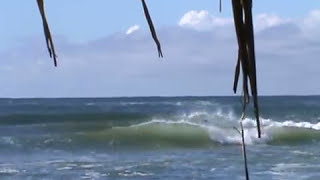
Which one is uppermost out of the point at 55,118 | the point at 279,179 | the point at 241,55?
the point at 241,55

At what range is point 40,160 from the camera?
15188 millimetres

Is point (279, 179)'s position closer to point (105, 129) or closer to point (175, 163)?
point (175, 163)

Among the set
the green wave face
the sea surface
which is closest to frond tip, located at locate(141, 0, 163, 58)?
the sea surface

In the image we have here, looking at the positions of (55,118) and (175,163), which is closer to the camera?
(175,163)

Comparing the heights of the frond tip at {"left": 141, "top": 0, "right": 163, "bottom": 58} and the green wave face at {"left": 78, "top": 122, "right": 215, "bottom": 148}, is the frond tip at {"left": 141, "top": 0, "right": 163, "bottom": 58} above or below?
above

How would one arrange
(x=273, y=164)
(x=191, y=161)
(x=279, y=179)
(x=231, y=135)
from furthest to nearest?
(x=231, y=135) < (x=191, y=161) < (x=273, y=164) < (x=279, y=179)

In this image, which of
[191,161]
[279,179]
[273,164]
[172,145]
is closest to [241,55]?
[279,179]

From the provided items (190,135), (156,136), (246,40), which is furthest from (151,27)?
(190,135)

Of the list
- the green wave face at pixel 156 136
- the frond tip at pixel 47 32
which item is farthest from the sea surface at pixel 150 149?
the frond tip at pixel 47 32

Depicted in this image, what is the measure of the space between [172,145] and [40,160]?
528 centimetres

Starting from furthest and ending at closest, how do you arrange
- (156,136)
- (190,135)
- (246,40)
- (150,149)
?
(190,135) → (156,136) → (150,149) → (246,40)

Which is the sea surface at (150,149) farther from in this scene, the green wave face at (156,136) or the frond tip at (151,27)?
the frond tip at (151,27)

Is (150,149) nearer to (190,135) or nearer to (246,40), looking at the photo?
(190,135)

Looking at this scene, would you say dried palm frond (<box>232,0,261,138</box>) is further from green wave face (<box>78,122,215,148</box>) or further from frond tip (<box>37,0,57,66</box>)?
green wave face (<box>78,122,215,148</box>)
